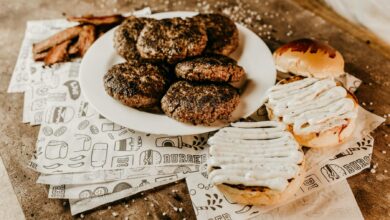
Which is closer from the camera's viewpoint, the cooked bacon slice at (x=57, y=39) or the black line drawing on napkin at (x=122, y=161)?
the black line drawing on napkin at (x=122, y=161)

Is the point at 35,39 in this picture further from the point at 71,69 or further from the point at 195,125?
the point at 195,125

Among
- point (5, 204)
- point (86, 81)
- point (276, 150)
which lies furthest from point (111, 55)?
point (276, 150)

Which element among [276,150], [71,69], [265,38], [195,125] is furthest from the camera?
[265,38]

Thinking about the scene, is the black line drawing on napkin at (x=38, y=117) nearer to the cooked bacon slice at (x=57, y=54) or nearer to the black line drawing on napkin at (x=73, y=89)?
the black line drawing on napkin at (x=73, y=89)

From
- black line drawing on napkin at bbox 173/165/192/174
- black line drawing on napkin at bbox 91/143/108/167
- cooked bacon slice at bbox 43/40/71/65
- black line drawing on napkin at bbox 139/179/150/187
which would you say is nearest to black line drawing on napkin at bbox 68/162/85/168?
black line drawing on napkin at bbox 91/143/108/167

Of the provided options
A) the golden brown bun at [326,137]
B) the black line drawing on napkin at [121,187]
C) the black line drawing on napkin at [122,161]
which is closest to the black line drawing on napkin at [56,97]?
the black line drawing on napkin at [122,161]
